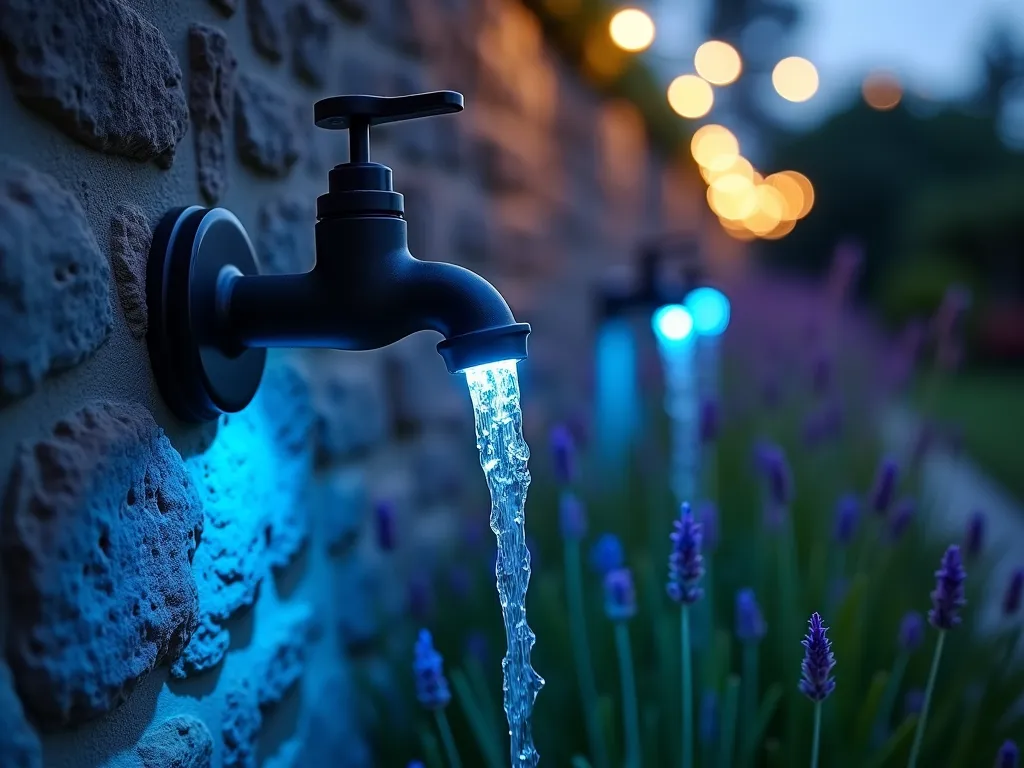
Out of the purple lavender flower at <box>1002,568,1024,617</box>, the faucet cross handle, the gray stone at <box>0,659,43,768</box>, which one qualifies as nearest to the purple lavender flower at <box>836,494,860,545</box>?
the purple lavender flower at <box>1002,568,1024,617</box>

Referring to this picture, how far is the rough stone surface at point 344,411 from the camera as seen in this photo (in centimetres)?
139

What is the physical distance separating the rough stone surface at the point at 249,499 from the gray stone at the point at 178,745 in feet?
0.17

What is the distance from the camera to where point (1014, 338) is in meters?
12.5

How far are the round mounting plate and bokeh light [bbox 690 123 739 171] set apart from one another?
523 cm

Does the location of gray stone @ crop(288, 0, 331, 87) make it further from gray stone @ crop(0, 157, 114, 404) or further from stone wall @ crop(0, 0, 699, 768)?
gray stone @ crop(0, 157, 114, 404)

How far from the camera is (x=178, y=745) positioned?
33.7 inches

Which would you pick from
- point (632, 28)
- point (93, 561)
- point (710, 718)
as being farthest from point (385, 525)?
point (632, 28)

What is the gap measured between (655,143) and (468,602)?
14.1 ft

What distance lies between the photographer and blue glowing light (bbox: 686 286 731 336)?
6.86ft

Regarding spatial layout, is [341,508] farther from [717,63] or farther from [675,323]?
[717,63]

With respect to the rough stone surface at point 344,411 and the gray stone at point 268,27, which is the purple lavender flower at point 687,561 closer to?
the rough stone surface at point 344,411

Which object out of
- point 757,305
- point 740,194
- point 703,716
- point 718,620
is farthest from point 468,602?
point 740,194

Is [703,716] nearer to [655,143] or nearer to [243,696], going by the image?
[243,696]

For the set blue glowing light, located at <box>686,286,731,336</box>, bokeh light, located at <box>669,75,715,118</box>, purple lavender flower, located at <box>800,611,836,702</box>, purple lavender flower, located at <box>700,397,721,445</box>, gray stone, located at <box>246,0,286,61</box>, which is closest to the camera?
purple lavender flower, located at <box>800,611,836,702</box>
